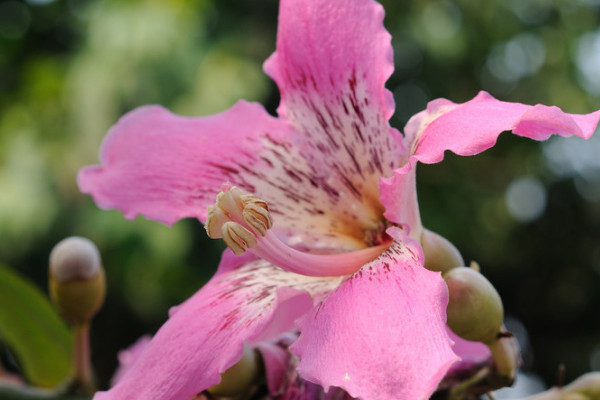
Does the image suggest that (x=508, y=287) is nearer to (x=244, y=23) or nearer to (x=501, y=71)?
(x=501, y=71)

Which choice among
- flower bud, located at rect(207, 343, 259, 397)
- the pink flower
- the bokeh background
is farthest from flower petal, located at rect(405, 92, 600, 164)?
the bokeh background

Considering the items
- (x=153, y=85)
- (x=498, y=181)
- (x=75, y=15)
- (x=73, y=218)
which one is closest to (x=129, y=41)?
(x=153, y=85)

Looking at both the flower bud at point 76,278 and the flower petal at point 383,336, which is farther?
the flower bud at point 76,278

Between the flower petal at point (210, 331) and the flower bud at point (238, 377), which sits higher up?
the flower petal at point (210, 331)

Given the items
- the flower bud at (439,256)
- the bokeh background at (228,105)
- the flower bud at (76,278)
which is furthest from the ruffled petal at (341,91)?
the bokeh background at (228,105)

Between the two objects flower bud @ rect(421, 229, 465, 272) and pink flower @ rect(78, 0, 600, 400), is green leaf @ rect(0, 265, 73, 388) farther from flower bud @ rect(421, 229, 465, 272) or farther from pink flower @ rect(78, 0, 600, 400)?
flower bud @ rect(421, 229, 465, 272)

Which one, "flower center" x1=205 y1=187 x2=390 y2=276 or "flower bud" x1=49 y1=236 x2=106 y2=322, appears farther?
"flower bud" x1=49 y1=236 x2=106 y2=322

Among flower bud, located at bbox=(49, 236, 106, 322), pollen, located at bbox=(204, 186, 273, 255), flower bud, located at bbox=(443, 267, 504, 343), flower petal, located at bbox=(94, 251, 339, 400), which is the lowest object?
flower bud, located at bbox=(49, 236, 106, 322)

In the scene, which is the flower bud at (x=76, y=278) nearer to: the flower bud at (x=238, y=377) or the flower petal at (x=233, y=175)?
the flower petal at (x=233, y=175)
